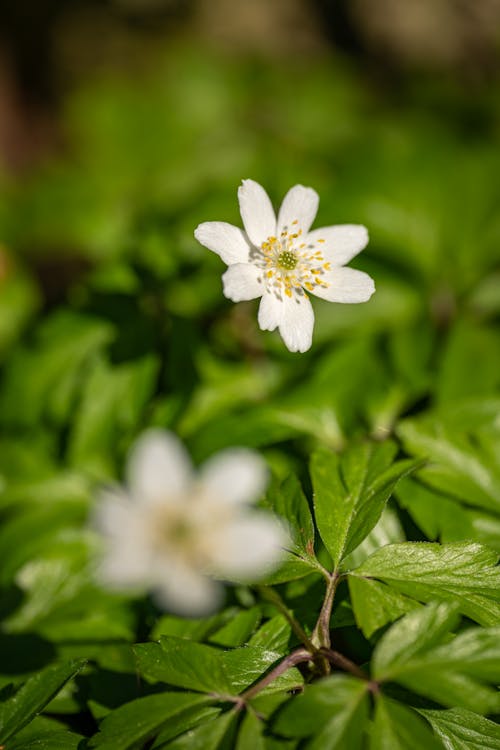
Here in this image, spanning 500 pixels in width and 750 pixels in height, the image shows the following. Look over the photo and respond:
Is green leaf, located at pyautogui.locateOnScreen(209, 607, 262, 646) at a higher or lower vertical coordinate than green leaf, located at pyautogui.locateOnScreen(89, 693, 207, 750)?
higher

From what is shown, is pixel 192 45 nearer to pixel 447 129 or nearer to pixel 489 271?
pixel 447 129

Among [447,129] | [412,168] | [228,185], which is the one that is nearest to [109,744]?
[228,185]

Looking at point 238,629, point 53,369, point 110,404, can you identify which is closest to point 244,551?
point 238,629

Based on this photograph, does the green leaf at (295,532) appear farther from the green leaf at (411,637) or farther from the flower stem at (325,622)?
the green leaf at (411,637)

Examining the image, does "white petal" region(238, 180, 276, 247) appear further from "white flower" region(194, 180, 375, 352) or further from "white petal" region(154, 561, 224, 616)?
"white petal" region(154, 561, 224, 616)

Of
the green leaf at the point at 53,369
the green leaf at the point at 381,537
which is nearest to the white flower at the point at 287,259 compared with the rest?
the green leaf at the point at 381,537

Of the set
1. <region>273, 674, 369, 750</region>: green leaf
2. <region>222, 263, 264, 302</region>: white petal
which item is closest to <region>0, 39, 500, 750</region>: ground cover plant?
<region>273, 674, 369, 750</region>: green leaf

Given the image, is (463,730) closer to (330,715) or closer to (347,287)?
(330,715)

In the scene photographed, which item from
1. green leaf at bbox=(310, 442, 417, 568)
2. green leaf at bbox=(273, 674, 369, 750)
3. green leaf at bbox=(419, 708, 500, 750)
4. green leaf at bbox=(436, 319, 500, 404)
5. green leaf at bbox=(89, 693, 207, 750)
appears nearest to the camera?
green leaf at bbox=(273, 674, 369, 750)
